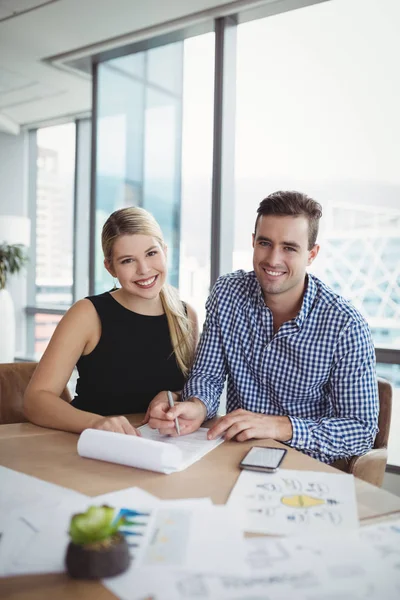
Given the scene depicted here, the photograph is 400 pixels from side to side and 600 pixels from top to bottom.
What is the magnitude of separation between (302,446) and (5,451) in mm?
767

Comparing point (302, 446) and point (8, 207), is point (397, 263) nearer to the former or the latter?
point (302, 446)

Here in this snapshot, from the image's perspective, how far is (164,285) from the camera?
6.77 ft

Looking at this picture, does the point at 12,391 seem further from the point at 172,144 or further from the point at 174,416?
the point at 172,144

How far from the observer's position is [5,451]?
1299 millimetres

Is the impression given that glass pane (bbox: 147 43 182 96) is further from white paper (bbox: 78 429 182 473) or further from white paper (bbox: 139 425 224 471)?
white paper (bbox: 78 429 182 473)

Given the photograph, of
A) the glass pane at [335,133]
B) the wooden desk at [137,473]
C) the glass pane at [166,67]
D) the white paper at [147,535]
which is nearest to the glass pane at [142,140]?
the glass pane at [166,67]

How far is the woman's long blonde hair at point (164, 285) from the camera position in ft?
6.30

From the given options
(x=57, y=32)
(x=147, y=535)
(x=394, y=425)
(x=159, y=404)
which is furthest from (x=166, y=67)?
(x=147, y=535)

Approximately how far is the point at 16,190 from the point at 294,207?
224 inches

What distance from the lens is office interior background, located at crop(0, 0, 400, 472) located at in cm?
379

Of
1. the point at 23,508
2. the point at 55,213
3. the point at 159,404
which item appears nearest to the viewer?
the point at 23,508

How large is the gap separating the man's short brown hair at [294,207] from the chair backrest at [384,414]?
20.7 inches

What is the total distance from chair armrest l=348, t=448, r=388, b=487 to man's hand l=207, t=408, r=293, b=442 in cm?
24

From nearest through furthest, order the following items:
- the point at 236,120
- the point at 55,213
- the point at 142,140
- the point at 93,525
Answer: the point at 93,525 → the point at 236,120 → the point at 142,140 → the point at 55,213
